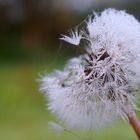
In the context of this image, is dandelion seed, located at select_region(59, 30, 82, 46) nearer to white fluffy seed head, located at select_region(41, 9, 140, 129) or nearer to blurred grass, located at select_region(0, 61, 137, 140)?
white fluffy seed head, located at select_region(41, 9, 140, 129)

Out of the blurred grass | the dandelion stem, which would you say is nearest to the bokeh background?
the blurred grass

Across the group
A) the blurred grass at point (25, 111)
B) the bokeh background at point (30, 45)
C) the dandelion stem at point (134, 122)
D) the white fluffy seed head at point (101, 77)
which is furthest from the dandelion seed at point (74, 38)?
the bokeh background at point (30, 45)

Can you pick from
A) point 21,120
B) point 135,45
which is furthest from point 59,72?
point 21,120

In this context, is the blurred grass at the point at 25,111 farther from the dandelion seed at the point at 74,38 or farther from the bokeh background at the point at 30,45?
the dandelion seed at the point at 74,38

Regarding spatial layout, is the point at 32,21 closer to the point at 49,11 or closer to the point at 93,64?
the point at 49,11

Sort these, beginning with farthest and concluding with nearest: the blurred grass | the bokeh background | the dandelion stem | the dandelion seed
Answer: the bokeh background
the blurred grass
the dandelion seed
the dandelion stem

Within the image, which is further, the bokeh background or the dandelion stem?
the bokeh background
